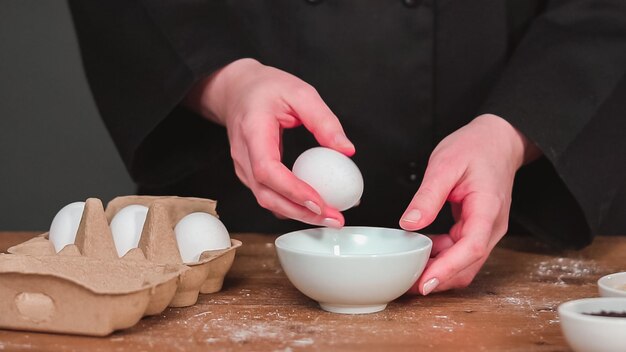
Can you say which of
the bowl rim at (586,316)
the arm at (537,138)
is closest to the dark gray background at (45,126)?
the arm at (537,138)

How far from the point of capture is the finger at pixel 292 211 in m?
1.26

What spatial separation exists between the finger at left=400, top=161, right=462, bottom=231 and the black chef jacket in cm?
20

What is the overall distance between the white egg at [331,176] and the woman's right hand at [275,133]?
2 centimetres

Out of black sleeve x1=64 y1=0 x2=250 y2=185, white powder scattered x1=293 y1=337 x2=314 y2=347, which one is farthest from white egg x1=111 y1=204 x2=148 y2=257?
white powder scattered x1=293 y1=337 x2=314 y2=347

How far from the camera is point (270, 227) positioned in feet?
6.07

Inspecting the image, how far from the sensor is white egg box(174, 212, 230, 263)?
1.32 meters

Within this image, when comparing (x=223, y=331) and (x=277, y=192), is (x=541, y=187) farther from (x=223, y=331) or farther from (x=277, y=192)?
(x=223, y=331)

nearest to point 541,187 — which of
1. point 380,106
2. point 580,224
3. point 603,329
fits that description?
point 580,224

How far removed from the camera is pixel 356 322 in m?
1.18

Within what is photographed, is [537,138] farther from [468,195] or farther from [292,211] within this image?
[292,211]

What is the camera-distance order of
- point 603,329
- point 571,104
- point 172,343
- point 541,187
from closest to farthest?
point 603,329 < point 172,343 < point 571,104 < point 541,187

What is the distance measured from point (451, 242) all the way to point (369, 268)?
268 mm

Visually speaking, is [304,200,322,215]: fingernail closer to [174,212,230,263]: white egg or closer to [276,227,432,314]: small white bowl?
[276,227,432,314]: small white bowl

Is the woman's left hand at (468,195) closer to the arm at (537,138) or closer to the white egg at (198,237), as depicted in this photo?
the arm at (537,138)
